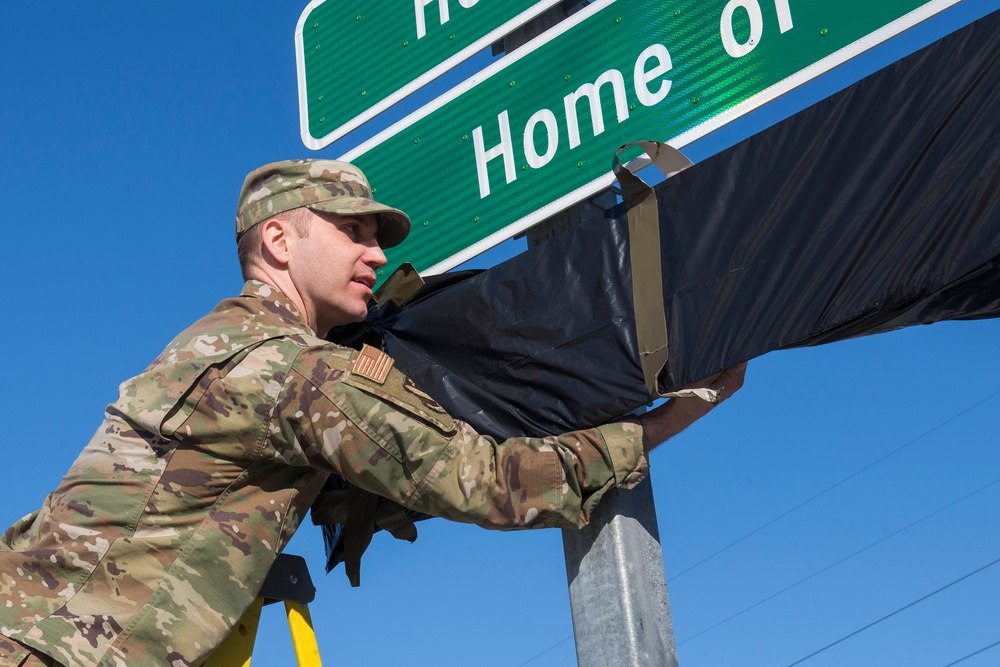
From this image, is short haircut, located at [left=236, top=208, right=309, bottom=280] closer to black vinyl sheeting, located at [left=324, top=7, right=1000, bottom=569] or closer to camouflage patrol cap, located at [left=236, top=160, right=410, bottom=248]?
camouflage patrol cap, located at [left=236, top=160, right=410, bottom=248]

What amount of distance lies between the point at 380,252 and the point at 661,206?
771 mm

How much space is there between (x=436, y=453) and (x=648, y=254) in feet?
2.08

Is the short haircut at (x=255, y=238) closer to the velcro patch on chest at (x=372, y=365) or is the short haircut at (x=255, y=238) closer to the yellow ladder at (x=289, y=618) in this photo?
the velcro patch on chest at (x=372, y=365)

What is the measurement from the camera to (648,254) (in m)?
2.61

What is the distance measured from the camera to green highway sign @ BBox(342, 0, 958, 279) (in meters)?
2.58

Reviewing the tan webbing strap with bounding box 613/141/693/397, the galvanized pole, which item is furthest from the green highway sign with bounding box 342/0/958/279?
the galvanized pole

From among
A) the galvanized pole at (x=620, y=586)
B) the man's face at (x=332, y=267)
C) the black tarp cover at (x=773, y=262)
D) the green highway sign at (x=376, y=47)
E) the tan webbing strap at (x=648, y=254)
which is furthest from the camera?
the green highway sign at (x=376, y=47)

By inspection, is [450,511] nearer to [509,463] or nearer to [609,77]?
[509,463]

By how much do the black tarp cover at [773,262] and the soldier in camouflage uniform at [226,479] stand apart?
0.49 ft

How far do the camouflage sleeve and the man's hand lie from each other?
0.05 meters

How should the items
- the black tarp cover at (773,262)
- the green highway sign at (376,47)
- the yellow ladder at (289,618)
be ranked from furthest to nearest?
the green highway sign at (376,47)
the yellow ladder at (289,618)
the black tarp cover at (773,262)

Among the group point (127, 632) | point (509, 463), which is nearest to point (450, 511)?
point (509, 463)

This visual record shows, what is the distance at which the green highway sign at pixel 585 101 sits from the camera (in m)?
2.58

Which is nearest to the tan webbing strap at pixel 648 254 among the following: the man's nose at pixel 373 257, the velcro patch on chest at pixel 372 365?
the velcro patch on chest at pixel 372 365
